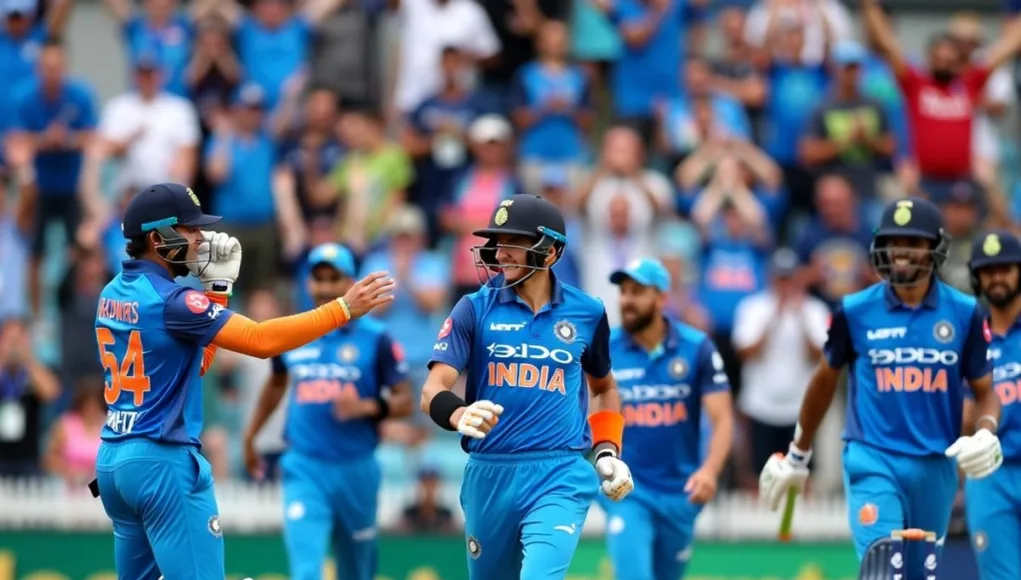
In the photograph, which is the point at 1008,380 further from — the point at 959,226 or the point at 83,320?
the point at 83,320

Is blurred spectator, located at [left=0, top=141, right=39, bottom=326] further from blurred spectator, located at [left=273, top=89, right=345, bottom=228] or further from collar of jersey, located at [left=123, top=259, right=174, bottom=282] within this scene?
collar of jersey, located at [left=123, top=259, right=174, bottom=282]

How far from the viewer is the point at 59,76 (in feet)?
62.2

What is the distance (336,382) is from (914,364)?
4.44 metres

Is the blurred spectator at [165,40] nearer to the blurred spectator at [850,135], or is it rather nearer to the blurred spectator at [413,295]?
the blurred spectator at [413,295]

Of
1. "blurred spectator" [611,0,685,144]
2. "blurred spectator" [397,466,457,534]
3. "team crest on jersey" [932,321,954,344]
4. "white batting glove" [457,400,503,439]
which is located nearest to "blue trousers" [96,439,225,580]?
"white batting glove" [457,400,503,439]

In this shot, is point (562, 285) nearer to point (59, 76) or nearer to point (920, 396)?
point (920, 396)

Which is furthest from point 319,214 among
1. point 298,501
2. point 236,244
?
point 236,244

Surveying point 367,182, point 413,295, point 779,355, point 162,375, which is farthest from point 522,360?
point 367,182

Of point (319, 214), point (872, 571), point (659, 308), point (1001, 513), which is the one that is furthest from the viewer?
point (319, 214)

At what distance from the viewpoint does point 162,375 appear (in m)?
10.1

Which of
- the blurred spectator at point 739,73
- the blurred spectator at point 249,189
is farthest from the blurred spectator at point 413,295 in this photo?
the blurred spectator at point 739,73

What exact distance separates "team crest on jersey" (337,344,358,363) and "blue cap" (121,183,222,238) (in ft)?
11.4

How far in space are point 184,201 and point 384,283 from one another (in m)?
1.26

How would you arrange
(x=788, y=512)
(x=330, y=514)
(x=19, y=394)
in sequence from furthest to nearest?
(x=19, y=394) → (x=330, y=514) → (x=788, y=512)
